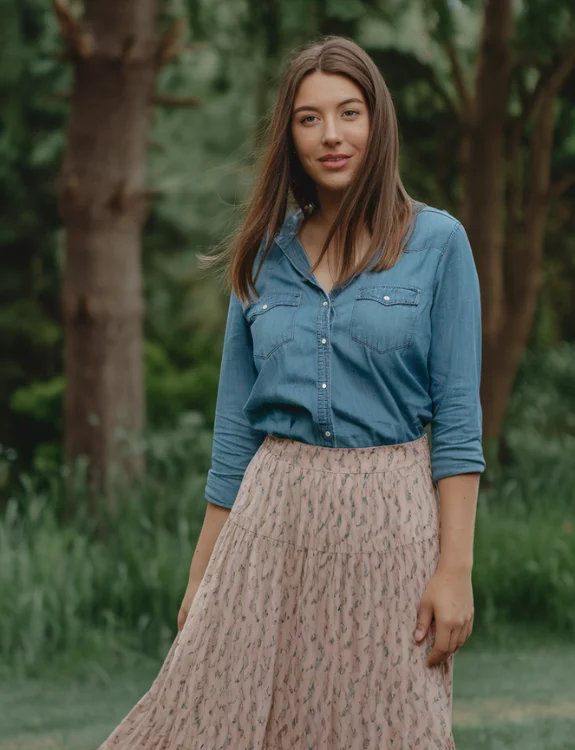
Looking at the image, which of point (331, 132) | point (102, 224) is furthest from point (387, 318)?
point (102, 224)

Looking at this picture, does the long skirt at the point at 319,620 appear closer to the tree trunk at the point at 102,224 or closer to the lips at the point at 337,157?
the lips at the point at 337,157

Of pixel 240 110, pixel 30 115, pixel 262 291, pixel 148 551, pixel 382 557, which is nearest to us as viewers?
pixel 382 557

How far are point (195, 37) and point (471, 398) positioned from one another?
539cm

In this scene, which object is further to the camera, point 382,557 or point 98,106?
point 98,106

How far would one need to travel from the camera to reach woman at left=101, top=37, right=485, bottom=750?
7.63 ft

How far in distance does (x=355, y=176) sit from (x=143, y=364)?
14.6 feet

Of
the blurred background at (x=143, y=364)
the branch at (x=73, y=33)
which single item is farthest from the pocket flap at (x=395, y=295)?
the branch at (x=73, y=33)

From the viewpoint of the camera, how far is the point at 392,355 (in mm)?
2354

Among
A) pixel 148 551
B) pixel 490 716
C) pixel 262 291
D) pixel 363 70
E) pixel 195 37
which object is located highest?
pixel 195 37

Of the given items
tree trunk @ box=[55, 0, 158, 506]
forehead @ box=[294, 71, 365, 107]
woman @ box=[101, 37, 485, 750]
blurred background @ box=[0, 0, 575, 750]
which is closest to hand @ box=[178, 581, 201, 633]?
woman @ box=[101, 37, 485, 750]

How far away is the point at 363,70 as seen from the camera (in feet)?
8.04

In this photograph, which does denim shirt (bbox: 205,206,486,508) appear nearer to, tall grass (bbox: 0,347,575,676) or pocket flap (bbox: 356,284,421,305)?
pocket flap (bbox: 356,284,421,305)

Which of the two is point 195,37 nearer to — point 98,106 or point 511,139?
point 98,106

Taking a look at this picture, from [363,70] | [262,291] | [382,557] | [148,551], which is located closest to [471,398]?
[382,557]
